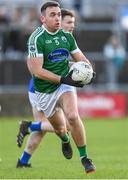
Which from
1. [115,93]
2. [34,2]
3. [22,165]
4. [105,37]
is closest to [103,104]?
[115,93]

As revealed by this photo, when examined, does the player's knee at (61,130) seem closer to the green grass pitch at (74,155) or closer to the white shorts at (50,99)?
the white shorts at (50,99)

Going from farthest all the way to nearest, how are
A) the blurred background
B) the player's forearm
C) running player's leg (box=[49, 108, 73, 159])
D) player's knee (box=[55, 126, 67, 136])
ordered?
the blurred background, player's knee (box=[55, 126, 67, 136]), running player's leg (box=[49, 108, 73, 159]), the player's forearm

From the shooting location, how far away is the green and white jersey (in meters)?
11.9

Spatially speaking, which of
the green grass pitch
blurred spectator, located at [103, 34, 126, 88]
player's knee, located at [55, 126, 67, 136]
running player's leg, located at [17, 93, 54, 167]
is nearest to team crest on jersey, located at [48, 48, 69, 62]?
player's knee, located at [55, 126, 67, 136]

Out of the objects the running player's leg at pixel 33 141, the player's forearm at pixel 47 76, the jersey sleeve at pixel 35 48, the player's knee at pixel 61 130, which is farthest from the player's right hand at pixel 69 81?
the running player's leg at pixel 33 141

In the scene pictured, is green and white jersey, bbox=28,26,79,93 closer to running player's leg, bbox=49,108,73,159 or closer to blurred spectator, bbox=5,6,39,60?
running player's leg, bbox=49,108,73,159

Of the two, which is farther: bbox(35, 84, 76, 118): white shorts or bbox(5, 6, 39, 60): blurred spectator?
bbox(5, 6, 39, 60): blurred spectator

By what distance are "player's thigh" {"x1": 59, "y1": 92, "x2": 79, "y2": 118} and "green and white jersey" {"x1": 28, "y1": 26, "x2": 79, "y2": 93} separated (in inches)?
8.7

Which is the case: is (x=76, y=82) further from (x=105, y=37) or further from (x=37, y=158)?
(x=105, y=37)

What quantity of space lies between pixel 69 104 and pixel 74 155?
13.8ft

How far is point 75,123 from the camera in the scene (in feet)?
38.8

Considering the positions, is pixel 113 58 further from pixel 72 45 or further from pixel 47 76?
pixel 47 76

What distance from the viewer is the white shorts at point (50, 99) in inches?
476

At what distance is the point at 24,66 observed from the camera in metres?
26.6
